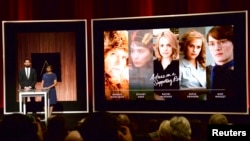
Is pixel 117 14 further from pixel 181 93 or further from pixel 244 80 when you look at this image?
pixel 244 80

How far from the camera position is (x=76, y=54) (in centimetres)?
774

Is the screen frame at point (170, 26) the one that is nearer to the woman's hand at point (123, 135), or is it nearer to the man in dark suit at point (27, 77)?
the man in dark suit at point (27, 77)

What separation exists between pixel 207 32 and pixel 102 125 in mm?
5199

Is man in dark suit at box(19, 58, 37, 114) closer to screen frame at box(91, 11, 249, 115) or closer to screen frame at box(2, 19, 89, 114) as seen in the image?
screen frame at box(2, 19, 89, 114)

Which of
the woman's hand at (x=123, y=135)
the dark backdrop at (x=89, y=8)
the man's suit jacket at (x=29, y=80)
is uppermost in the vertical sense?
the dark backdrop at (x=89, y=8)

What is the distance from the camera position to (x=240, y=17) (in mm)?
6398

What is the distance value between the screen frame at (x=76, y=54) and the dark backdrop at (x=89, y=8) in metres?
0.83

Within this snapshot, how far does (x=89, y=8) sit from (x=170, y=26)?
2.39 m

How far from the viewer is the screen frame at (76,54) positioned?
759cm

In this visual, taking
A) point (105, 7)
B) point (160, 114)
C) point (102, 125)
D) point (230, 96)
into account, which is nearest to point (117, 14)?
point (105, 7)

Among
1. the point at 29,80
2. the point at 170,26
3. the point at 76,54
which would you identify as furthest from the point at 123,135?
the point at 76,54

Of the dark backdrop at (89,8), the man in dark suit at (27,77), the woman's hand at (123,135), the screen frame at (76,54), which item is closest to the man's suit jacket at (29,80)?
the man in dark suit at (27,77)

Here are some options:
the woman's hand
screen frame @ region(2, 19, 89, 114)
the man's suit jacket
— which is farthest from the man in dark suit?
the woman's hand

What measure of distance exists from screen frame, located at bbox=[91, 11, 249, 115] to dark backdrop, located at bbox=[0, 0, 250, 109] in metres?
1.21
